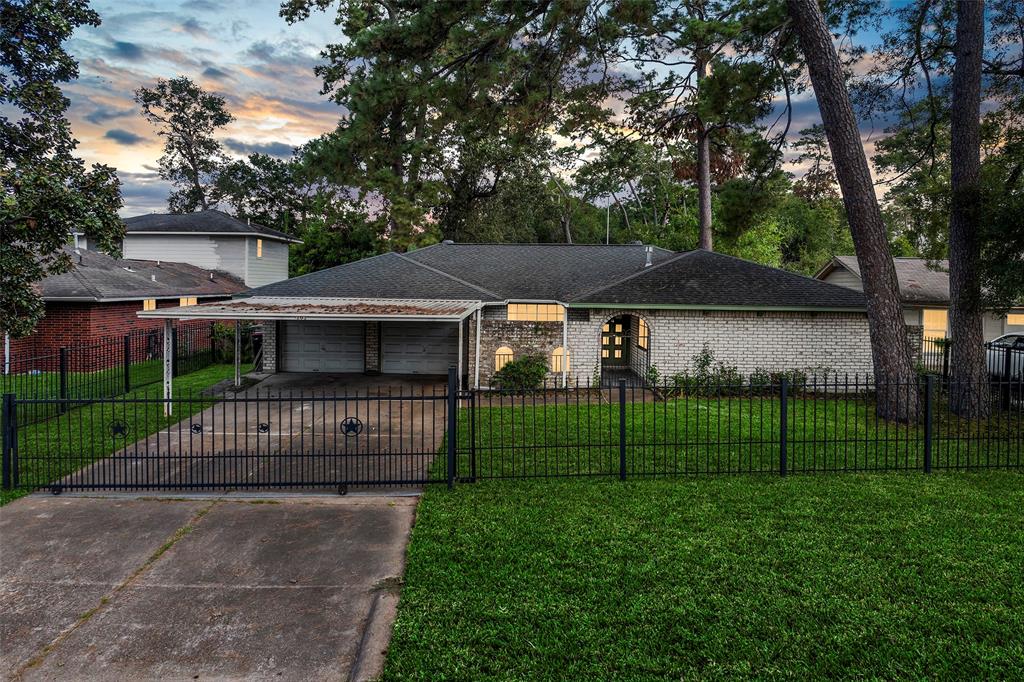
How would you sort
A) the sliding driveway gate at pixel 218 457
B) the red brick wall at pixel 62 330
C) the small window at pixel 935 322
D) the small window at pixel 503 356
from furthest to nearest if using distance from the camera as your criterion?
the small window at pixel 935 322, the red brick wall at pixel 62 330, the small window at pixel 503 356, the sliding driveway gate at pixel 218 457

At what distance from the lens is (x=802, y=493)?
7.97 meters

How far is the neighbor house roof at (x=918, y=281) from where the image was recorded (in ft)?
72.4

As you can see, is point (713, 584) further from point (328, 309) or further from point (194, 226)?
point (194, 226)

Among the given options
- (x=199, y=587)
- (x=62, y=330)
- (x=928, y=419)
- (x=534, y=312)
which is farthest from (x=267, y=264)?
(x=928, y=419)

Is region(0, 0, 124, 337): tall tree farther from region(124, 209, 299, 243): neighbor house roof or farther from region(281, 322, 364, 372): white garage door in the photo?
region(124, 209, 299, 243): neighbor house roof

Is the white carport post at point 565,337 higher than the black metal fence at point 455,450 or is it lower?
higher

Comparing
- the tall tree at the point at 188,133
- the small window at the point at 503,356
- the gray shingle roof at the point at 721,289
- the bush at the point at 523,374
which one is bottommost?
the bush at the point at 523,374

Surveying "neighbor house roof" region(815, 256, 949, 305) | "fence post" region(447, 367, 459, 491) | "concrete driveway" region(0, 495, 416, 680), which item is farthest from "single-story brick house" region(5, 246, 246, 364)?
"neighbor house roof" region(815, 256, 949, 305)

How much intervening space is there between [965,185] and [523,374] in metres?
11.1

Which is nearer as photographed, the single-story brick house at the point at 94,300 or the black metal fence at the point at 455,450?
the black metal fence at the point at 455,450

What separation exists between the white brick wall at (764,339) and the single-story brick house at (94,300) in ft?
55.7

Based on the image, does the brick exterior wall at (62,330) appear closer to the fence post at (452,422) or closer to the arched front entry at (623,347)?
the arched front entry at (623,347)

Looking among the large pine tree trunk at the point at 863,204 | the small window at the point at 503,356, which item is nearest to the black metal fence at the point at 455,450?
the large pine tree trunk at the point at 863,204

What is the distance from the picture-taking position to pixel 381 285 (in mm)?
18719
